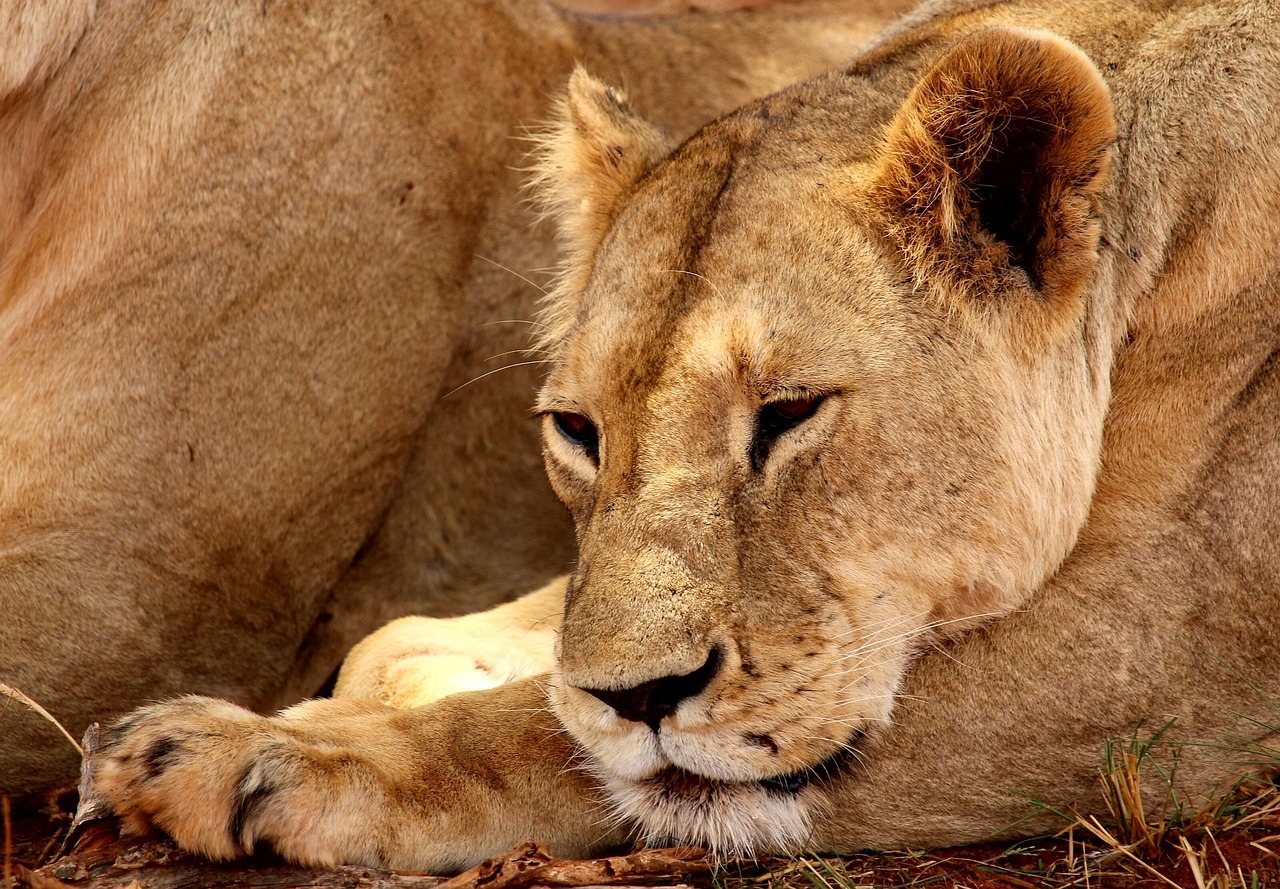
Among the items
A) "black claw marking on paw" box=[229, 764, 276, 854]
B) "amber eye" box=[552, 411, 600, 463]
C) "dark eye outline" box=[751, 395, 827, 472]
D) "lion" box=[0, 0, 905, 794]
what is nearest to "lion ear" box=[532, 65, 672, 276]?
"amber eye" box=[552, 411, 600, 463]

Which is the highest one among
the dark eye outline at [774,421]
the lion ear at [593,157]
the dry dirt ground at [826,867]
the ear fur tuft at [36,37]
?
the ear fur tuft at [36,37]

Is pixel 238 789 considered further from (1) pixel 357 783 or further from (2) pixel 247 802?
(1) pixel 357 783

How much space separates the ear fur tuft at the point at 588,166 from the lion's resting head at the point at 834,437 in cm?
51

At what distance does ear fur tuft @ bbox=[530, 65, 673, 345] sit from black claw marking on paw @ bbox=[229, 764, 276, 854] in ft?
3.97

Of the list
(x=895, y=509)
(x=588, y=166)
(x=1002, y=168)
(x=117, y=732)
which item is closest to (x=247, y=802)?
(x=117, y=732)

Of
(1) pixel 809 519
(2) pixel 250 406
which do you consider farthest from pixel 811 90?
(2) pixel 250 406

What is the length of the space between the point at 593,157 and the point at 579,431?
676 millimetres

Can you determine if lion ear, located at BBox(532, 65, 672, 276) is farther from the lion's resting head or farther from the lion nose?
the lion nose

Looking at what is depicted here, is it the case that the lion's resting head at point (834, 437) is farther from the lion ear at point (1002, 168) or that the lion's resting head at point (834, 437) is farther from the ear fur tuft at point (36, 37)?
the ear fur tuft at point (36, 37)

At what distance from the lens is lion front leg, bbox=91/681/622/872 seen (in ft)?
8.16

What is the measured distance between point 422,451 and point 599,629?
1.74 meters

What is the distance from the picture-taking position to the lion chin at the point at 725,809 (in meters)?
2.52

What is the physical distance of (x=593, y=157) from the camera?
3270 millimetres

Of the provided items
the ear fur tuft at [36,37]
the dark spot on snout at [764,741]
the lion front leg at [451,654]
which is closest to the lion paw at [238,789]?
the dark spot on snout at [764,741]
